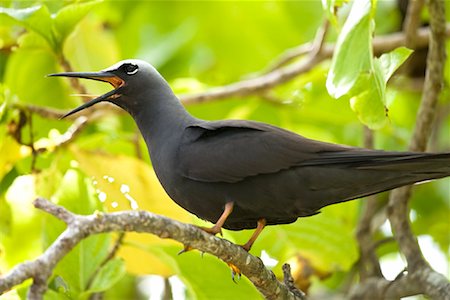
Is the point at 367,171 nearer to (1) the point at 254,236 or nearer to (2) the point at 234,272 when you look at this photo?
(1) the point at 254,236

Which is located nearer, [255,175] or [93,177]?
[255,175]

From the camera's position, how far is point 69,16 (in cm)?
573

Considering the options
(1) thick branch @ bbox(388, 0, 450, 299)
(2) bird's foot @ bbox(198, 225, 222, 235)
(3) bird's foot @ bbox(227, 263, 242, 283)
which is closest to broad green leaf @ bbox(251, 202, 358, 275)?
(1) thick branch @ bbox(388, 0, 450, 299)

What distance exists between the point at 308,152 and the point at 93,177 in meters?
1.77

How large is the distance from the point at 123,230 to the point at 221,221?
38.2 inches

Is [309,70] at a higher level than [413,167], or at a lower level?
higher

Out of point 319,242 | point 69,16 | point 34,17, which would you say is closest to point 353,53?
point 69,16

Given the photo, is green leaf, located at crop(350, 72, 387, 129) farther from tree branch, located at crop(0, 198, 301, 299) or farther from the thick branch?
the thick branch

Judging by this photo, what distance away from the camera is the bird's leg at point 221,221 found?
4537 millimetres

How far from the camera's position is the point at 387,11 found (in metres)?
8.52

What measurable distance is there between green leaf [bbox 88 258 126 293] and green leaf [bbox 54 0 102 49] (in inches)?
55.4

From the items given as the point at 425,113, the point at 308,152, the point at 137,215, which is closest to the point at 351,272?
the point at 425,113

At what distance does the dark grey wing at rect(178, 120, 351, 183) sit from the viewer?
4.77m

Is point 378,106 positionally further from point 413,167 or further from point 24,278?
point 24,278
